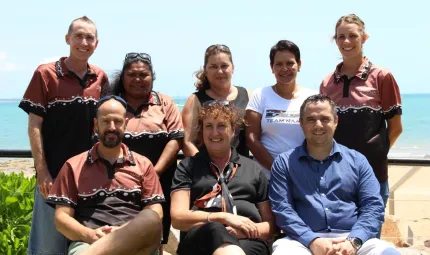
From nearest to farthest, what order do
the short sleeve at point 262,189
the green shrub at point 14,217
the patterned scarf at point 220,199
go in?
the patterned scarf at point 220,199
the short sleeve at point 262,189
the green shrub at point 14,217

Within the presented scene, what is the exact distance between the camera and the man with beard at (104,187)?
11.0 feet

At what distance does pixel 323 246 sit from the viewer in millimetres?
3322

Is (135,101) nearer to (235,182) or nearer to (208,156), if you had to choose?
(208,156)

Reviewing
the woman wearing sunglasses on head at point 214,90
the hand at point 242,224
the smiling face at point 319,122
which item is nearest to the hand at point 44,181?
the woman wearing sunglasses on head at point 214,90

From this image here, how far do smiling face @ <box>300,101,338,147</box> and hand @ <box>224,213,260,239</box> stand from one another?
652 millimetres

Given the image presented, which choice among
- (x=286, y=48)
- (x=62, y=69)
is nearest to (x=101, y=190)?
(x=62, y=69)

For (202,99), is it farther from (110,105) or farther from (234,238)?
(234,238)

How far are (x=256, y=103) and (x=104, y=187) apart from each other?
1282mm

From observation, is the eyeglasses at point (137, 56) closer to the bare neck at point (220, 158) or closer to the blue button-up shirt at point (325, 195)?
the bare neck at point (220, 158)

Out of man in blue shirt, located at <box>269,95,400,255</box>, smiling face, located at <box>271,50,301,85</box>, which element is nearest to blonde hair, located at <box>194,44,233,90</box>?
smiling face, located at <box>271,50,301,85</box>

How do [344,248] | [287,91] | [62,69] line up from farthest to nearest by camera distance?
[287,91] → [62,69] → [344,248]

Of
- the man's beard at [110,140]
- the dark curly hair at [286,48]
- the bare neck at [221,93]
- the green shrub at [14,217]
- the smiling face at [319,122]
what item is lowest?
the green shrub at [14,217]

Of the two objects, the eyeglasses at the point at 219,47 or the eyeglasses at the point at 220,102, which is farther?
the eyeglasses at the point at 219,47

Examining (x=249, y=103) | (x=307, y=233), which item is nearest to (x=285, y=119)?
(x=249, y=103)
